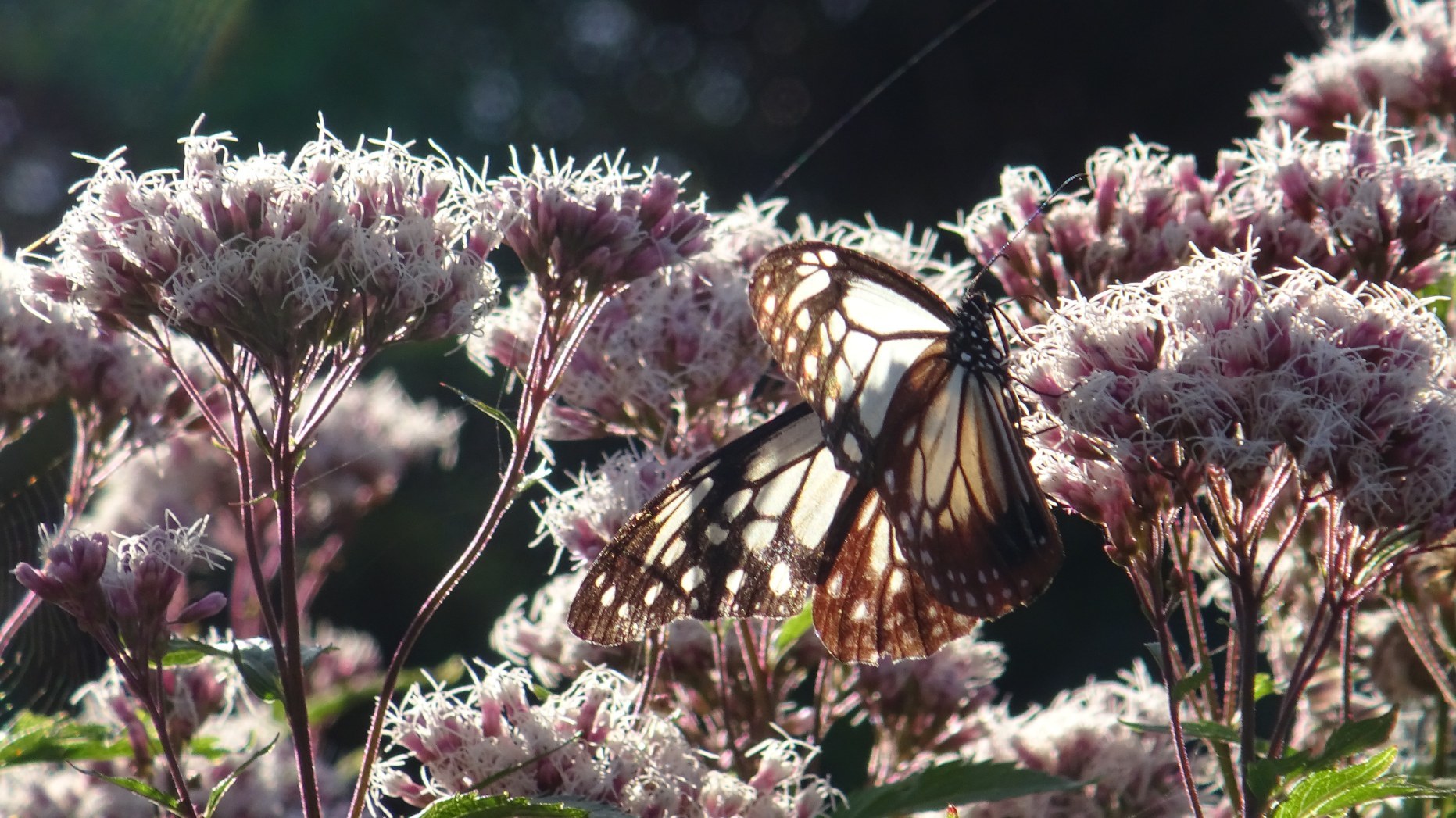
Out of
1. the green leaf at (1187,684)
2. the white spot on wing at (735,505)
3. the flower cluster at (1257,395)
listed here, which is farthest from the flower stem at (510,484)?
the green leaf at (1187,684)

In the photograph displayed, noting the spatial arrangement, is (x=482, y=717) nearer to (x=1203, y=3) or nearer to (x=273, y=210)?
(x=273, y=210)

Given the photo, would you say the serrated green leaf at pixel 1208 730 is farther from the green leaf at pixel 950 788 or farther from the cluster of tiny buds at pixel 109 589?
the cluster of tiny buds at pixel 109 589

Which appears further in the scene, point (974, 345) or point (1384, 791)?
point (974, 345)

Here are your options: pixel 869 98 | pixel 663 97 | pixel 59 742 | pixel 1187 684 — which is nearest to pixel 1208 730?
pixel 1187 684

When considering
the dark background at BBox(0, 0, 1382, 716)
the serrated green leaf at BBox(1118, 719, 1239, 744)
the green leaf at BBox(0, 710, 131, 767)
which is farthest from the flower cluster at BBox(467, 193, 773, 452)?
the dark background at BBox(0, 0, 1382, 716)

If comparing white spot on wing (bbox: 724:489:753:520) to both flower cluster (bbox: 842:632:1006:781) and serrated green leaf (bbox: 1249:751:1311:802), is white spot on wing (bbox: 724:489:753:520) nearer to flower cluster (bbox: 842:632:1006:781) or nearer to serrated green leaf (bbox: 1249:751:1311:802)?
flower cluster (bbox: 842:632:1006:781)

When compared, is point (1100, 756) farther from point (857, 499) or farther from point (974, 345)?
point (974, 345)

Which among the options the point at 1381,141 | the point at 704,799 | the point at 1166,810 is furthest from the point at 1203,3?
the point at 704,799
